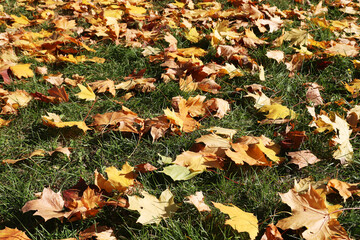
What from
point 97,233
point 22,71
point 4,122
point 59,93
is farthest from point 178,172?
point 22,71

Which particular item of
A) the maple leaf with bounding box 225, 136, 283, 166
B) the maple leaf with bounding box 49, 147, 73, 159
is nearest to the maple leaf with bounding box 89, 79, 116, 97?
the maple leaf with bounding box 49, 147, 73, 159

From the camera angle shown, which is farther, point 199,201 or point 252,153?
point 252,153

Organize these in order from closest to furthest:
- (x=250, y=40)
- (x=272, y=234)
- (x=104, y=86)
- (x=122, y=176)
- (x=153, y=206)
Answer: (x=272, y=234), (x=153, y=206), (x=122, y=176), (x=104, y=86), (x=250, y=40)

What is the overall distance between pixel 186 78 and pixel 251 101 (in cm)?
50

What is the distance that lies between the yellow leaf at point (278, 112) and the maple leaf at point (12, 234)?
1.52 m

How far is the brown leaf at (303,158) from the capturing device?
183cm

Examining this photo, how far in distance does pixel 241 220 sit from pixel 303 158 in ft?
2.01

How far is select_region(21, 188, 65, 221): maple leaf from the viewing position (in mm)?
1549

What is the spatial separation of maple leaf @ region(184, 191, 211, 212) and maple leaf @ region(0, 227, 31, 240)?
0.75 m

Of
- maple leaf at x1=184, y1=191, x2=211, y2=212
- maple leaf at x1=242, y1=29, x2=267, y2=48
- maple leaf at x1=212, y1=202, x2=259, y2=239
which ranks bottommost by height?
maple leaf at x1=184, y1=191, x2=211, y2=212

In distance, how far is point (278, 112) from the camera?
2.15 meters

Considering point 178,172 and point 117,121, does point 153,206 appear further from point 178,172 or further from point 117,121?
point 117,121

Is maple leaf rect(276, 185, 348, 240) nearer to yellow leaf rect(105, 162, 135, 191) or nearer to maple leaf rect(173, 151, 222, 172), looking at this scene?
maple leaf rect(173, 151, 222, 172)

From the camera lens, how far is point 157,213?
61.5 inches
